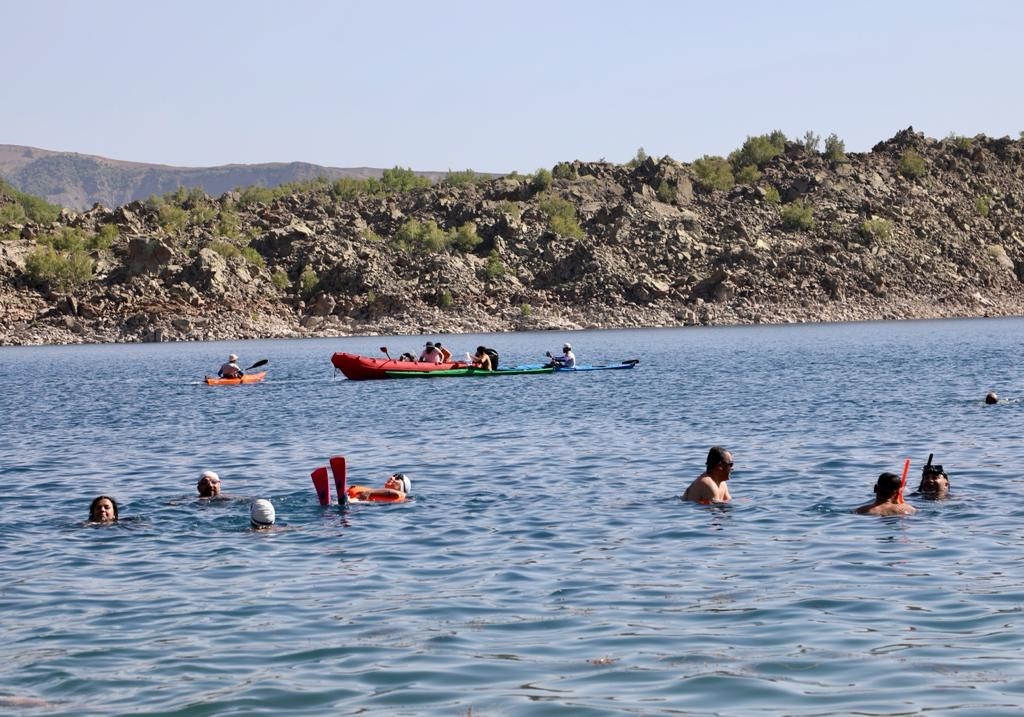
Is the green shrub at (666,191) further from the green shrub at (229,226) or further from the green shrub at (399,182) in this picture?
the green shrub at (229,226)

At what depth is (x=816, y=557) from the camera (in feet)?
45.8

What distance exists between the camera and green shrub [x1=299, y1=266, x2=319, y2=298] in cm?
12125

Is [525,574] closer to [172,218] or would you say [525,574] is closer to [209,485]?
[209,485]

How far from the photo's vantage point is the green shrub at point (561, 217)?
134750mm

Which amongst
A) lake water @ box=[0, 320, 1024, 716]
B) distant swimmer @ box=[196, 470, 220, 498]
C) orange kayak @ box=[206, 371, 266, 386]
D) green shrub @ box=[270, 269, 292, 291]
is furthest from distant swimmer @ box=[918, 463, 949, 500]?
green shrub @ box=[270, 269, 292, 291]

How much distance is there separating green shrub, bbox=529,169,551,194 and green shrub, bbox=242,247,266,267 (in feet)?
112

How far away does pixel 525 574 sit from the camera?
13.4 metres

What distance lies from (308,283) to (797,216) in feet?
162

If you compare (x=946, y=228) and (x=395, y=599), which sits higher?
(x=946, y=228)

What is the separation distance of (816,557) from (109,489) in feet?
39.7

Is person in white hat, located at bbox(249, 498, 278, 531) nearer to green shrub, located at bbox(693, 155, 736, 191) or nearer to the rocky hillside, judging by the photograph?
the rocky hillside

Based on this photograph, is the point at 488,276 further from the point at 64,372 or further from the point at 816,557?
the point at 816,557

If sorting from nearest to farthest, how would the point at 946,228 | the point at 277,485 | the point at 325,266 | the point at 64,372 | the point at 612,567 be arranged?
the point at 612,567 → the point at 277,485 → the point at 64,372 → the point at 325,266 → the point at 946,228

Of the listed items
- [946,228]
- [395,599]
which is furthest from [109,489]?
[946,228]
